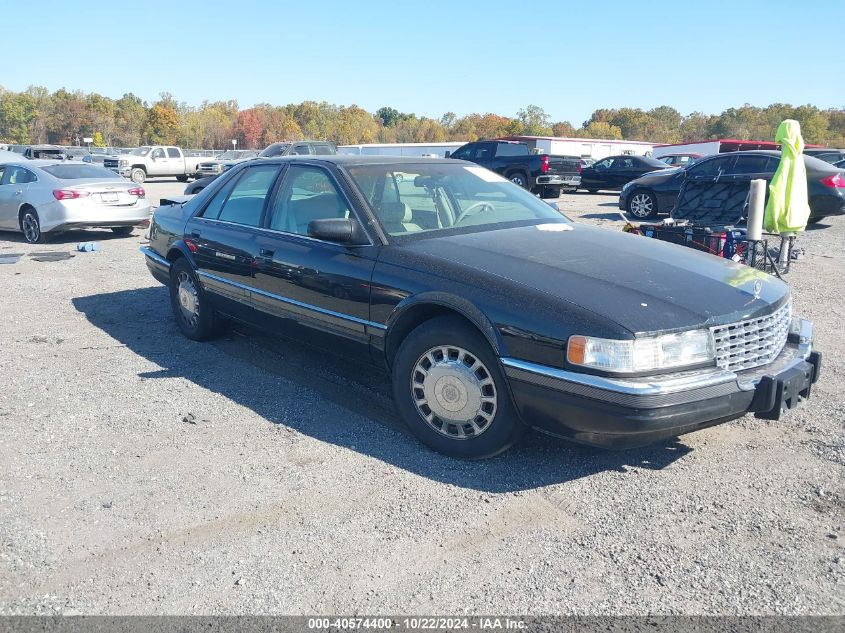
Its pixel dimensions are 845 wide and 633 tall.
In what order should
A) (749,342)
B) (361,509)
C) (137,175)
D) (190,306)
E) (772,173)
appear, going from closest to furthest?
(361,509)
(749,342)
(190,306)
(772,173)
(137,175)

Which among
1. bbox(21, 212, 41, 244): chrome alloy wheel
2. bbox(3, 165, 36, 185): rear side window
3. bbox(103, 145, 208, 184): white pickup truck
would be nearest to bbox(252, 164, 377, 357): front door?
bbox(21, 212, 41, 244): chrome alloy wheel

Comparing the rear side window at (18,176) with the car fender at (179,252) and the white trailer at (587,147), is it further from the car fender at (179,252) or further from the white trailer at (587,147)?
the white trailer at (587,147)

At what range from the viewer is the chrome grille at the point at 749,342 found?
3549 mm

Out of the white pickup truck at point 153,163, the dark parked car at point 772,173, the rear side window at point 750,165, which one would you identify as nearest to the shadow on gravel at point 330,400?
the dark parked car at point 772,173

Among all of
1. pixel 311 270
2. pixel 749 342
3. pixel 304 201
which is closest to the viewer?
pixel 749 342

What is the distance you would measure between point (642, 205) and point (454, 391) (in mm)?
13531

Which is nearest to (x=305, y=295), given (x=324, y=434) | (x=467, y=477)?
(x=324, y=434)

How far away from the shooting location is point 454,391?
3.89m

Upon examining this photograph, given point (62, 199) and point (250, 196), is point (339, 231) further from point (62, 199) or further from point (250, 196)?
point (62, 199)

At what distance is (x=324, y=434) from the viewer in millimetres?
4355

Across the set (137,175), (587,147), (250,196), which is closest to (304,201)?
(250,196)

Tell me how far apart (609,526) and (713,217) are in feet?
25.2

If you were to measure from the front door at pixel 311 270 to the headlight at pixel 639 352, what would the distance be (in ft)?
4.60

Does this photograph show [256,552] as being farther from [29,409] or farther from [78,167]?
[78,167]
